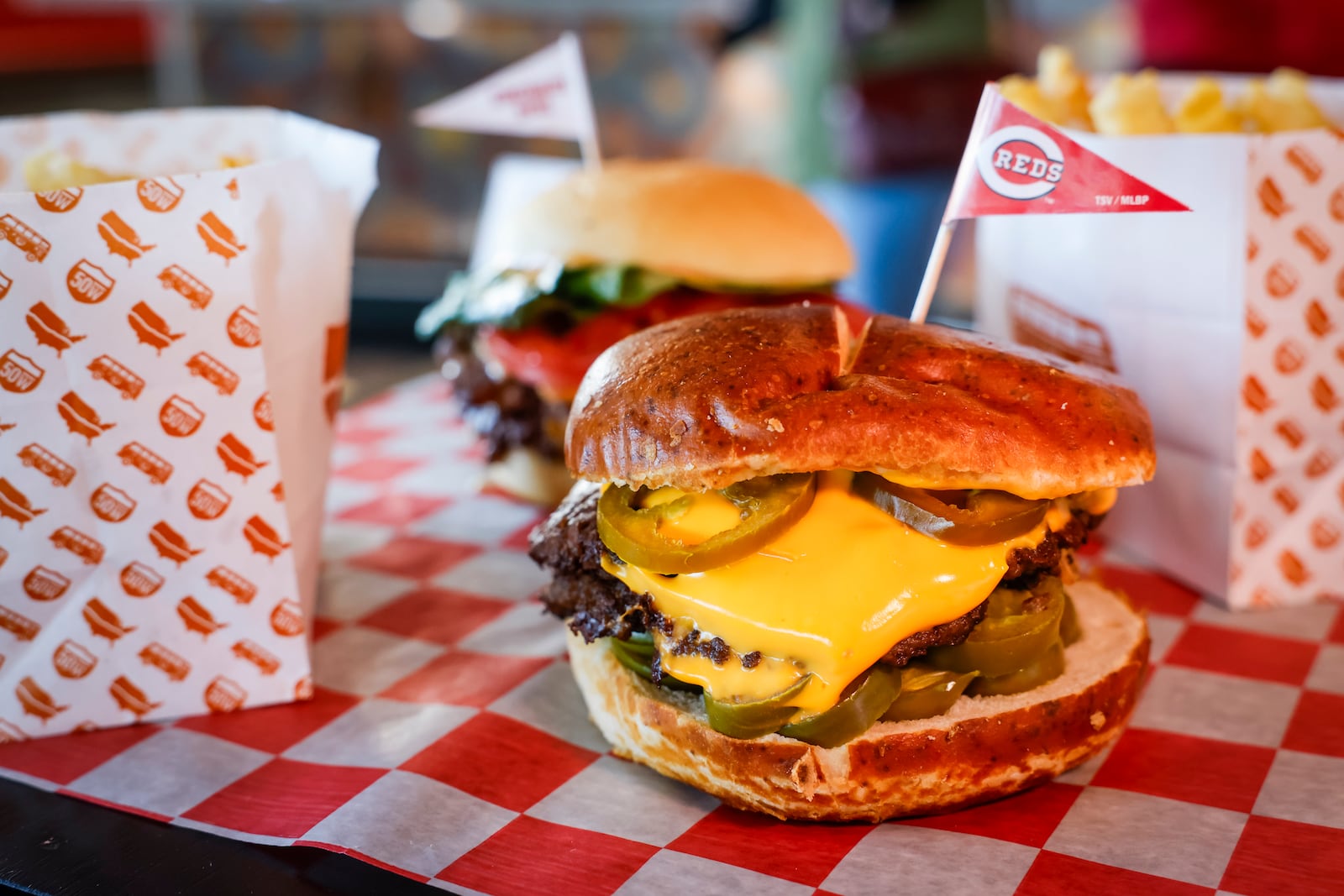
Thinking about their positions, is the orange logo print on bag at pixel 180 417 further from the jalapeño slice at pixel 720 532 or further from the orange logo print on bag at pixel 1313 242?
the orange logo print on bag at pixel 1313 242

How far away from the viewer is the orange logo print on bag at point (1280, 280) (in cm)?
259

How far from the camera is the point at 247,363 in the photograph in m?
2.30

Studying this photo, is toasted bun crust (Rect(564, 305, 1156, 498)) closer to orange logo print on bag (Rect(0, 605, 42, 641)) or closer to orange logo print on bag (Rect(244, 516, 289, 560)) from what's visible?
orange logo print on bag (Rect(244, 516, 289, 560))

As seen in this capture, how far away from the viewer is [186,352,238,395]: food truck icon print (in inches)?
89.1

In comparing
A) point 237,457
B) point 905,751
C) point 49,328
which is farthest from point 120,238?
point 905,751

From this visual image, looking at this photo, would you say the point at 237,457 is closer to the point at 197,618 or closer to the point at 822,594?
the point at 197,618

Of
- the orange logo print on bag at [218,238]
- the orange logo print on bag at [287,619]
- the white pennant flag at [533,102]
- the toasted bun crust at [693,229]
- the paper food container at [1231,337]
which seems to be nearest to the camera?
the orange logo print on bag at [218,238]

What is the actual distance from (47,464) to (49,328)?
0.26 m

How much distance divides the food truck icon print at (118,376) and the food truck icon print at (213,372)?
0.31 ft

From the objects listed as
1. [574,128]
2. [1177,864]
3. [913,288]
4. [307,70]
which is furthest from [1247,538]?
[307,70]

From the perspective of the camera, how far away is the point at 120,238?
7.02ft

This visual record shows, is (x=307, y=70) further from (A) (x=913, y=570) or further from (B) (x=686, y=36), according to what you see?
(A) (x=913, y=570)

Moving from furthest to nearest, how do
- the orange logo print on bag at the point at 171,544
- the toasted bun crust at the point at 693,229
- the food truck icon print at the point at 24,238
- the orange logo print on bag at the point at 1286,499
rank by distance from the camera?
the toasted bun crust at the point at 693,229 → the orange logo print on bag at the point at 1286,499 → the orange logo print on bag at the point at 171,544 → the food truck icon print at the point at 24,238

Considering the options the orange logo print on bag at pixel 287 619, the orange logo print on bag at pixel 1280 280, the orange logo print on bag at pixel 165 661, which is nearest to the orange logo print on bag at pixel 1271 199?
the orange logo print on bag at pixel 1280 280
